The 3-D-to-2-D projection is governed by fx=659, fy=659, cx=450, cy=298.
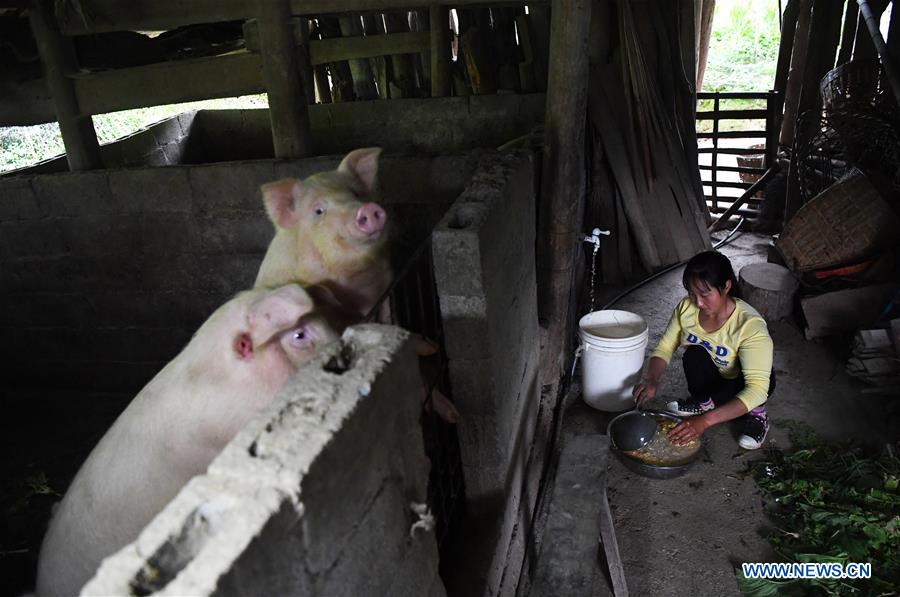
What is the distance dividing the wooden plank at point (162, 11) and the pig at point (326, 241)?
5.65ft

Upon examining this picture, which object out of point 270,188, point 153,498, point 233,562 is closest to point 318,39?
point 270,188

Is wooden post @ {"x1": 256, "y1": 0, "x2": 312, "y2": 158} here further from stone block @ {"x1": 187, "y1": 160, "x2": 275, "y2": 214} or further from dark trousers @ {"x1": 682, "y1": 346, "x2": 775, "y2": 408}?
dark trousers @ {"x1": 682, "y1": 346, "x2": 775, "y2": 408}

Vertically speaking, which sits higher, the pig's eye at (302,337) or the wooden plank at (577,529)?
the pig's eye at (302,337)

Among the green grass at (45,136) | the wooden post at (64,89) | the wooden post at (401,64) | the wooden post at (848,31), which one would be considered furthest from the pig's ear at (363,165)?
the green grass at (45,136)

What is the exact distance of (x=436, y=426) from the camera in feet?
10.0

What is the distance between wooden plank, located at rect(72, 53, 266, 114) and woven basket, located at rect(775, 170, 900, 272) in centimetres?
441

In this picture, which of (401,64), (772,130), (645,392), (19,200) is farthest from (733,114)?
(19,200)

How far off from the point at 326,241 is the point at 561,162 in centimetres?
164

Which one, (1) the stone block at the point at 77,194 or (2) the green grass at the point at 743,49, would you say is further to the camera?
(2) the green grass at the point at 743,49

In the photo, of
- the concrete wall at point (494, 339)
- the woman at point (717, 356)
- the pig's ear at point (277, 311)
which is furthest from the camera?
the woman at point (717, 356)

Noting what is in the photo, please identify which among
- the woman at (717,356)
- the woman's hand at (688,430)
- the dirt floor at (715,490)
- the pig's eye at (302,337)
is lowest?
the dirt floor at (715,490)

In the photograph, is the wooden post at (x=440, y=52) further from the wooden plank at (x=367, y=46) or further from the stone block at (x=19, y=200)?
the stone block at (x=19, y=200)

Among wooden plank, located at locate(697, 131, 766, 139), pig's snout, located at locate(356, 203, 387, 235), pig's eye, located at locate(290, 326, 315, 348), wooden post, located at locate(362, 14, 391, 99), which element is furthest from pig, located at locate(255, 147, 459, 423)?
wooden plank, located at locate(697, 131, 766, 139)

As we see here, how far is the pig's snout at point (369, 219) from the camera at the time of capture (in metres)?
2.77
